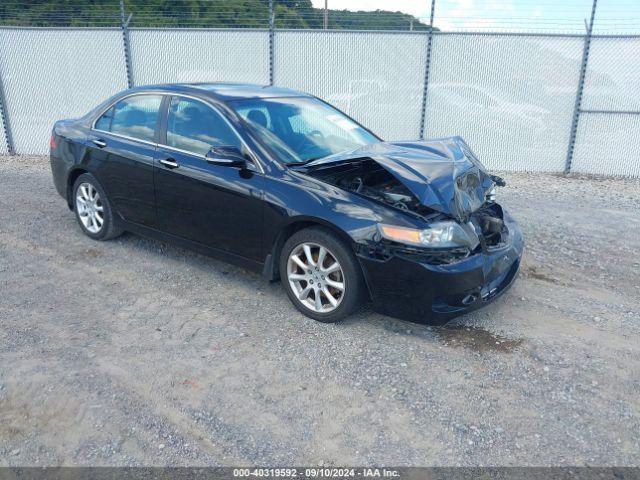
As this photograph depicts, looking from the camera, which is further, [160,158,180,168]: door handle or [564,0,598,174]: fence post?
[564,0,598,174]: fence post

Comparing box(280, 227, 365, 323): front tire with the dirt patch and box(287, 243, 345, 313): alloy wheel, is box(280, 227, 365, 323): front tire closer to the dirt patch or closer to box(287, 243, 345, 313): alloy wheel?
box(287, 243, 345, 313): alloy wheel

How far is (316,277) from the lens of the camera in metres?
4.05

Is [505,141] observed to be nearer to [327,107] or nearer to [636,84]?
[636,84]

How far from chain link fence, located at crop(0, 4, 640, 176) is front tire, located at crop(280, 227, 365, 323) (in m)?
6.39

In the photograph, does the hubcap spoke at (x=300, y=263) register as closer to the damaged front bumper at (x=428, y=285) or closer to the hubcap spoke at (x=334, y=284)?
the hubcap spoke at (x=334, y=284)

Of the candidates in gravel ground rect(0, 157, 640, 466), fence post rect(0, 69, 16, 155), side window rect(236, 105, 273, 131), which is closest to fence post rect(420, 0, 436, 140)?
gravel ground rect(0, 157, 640, 466)

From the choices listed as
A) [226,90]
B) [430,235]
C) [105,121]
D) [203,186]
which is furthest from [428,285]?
[105,121]

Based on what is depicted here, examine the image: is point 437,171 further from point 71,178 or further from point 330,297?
point 71,178

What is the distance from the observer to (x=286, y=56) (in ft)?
32.4

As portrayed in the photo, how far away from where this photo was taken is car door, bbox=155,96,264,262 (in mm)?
4293

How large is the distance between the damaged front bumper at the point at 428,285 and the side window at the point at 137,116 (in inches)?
97.4

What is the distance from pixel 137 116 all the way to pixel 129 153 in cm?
39

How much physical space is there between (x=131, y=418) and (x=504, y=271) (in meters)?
2.77

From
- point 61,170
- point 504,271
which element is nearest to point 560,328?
point 504,271
